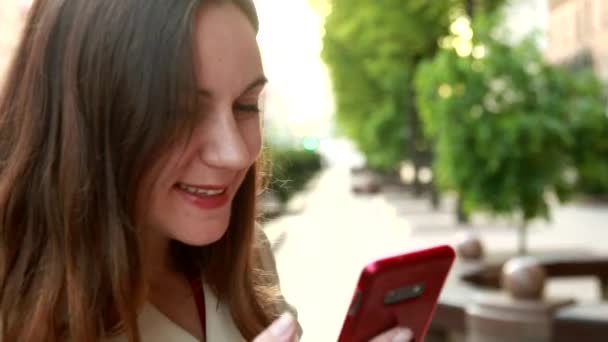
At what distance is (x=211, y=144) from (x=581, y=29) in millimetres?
20601

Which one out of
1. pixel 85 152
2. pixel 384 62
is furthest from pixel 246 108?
pixel 384 62

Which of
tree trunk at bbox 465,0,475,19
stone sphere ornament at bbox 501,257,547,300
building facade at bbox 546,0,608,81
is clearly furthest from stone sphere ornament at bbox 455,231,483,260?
building facade at bbox 546,0,608,81

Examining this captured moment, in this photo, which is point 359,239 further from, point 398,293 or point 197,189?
point 197,189

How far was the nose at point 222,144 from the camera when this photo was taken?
4.56 ft

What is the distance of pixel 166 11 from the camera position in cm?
138

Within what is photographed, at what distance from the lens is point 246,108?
58.1 inches

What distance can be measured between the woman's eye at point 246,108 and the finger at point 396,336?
434 millimetres

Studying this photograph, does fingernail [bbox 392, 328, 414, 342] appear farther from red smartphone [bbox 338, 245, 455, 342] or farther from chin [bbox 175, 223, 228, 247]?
chin [bbox 175, 223, 228, 247]

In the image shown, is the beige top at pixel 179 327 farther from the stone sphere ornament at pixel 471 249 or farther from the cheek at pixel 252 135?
the stone sphere ornament at pixel 471 249

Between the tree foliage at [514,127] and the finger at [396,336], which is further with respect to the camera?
the tree foliage at [514,127]

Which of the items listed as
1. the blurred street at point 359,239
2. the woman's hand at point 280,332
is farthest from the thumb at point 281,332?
the blurred street at point 359,239

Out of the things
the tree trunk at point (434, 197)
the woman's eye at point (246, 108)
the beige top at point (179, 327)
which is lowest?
the tree trunk at point (434, 197)

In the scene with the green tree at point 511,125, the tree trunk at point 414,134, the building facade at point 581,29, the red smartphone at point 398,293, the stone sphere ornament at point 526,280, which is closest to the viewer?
the red smartphone at point 398,293

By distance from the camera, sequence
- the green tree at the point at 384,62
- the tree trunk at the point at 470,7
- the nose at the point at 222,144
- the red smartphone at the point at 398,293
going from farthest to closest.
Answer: the green tree at the point at 384,62 → the tree trunk at the point at 470,7 → the red smartphone at the point at 398,293 → the nose at the point at 222,144
